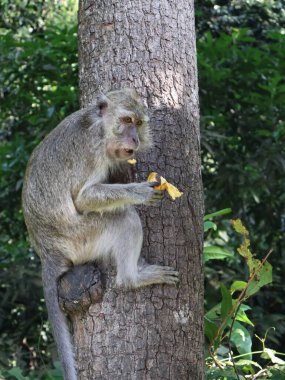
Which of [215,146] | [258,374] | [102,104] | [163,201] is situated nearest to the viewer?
[163,201]

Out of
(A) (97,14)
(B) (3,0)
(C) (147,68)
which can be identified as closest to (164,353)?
(C) (147,68)

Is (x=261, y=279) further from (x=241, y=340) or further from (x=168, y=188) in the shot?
(x=168, y=188)

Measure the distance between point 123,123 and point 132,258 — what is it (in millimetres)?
882

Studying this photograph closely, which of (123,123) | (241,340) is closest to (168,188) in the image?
(123,123)

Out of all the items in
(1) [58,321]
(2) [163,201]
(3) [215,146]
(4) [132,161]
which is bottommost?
(1) [58,321]

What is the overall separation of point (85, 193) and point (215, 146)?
4.10 m

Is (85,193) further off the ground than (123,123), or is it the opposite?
(123,123)

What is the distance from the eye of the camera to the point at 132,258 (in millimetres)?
4137

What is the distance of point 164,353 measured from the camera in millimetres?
3824

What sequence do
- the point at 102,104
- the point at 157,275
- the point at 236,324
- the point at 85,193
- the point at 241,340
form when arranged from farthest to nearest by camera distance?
the point at 236,324 → the point at 241,340 → the point at 102,104 → the point at 85,193 → the point at 157,275

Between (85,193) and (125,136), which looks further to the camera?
(125,136)

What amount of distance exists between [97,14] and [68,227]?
143cm

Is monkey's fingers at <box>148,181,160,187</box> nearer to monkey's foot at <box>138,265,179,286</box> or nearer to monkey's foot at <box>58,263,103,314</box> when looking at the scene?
monkey's foot at <box>138,265,179,286</box>

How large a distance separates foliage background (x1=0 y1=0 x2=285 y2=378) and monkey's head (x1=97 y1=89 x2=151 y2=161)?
3048 millimetres
